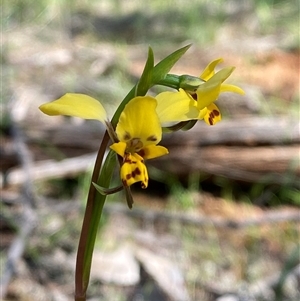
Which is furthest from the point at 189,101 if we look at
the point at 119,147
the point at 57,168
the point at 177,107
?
the point at 57,168

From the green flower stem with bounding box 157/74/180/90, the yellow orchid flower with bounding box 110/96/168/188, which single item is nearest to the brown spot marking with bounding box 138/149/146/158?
the yellow orchid flower with bounding box 110/96/168/188

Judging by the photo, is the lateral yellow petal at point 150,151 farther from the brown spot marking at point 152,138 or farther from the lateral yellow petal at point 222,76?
the lateral yellow petal at point 222,76

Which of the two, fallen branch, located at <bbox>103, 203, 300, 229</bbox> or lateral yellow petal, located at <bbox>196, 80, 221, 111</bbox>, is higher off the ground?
lateral yellow petal, located at <bbox>196, 80, 221, 111</bbox>

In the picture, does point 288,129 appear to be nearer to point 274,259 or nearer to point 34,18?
point 274,259

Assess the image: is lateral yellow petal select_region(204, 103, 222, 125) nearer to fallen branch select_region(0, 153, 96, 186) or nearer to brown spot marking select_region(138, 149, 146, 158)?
brown spot marking select_region(138, 149, 146, 158)

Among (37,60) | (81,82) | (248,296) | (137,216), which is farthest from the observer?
(37,60)

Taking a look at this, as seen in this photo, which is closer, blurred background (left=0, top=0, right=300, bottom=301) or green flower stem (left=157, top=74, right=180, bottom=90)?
green flower stem (left=157, top=74, right=180, bottom=90)

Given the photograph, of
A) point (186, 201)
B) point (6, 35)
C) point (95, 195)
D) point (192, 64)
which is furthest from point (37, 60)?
point (95, 195)

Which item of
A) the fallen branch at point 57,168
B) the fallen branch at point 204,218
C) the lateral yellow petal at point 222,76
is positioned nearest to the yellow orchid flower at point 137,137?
the lateral yellow petal at point 222,76
